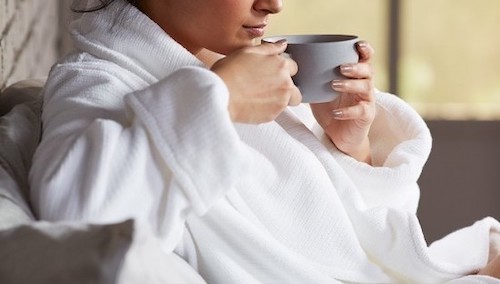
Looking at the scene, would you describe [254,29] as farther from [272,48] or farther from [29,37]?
[29,37]

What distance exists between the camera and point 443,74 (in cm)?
401

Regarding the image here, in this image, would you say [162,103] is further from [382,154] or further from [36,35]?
[36,35]

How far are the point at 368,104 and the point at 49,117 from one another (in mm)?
557

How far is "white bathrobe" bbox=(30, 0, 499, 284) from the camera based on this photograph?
1.34 meters

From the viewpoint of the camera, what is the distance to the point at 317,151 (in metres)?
1.75

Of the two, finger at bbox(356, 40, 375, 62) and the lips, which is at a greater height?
the lips

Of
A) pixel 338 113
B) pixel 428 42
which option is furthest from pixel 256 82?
pixel 428 42

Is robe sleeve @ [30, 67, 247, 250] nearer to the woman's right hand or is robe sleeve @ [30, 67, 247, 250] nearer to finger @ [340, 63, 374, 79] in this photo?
the woman's right hand

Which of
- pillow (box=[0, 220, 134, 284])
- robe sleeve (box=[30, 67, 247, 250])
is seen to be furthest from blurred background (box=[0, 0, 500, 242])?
pillow (box=[0, 220, 134, 284])

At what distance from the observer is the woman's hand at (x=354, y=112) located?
1.67 metres

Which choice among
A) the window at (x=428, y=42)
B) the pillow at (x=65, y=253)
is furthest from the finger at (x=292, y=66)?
the window at (x=428, y=42)

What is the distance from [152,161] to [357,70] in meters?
0.44

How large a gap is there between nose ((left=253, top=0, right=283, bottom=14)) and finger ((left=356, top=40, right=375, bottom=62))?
0.14 meters

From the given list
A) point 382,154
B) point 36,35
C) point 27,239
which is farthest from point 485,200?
point 27,239
